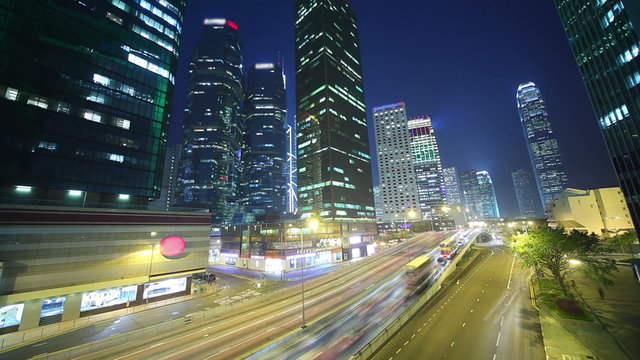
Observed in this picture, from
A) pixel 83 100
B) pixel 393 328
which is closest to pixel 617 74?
pixel 393 328

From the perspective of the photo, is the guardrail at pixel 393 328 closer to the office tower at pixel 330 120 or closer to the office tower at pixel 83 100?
the office tower at pixel 83 100

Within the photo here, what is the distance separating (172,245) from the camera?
46219 mm

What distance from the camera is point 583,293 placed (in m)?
35.7

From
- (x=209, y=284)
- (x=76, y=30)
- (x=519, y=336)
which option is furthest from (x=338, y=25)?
(x=519, y=336)

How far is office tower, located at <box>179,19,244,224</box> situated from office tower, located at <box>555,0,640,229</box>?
598 feet

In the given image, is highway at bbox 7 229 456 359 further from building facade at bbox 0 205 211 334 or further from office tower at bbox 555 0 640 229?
office tower at bbox 555 0 640 229

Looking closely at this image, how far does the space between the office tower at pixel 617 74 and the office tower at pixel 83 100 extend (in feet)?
302

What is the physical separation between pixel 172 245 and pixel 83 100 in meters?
33.8

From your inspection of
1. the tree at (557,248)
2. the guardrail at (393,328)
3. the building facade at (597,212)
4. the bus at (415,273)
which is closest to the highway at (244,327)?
the bus at (415,273)

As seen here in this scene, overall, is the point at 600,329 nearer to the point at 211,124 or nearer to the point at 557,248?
the point at 557,248

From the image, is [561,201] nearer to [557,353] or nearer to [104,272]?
[557,353]

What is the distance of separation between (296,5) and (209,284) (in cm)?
18439

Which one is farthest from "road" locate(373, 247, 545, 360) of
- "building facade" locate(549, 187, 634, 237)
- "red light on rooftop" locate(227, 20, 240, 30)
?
"red light on rooftop" locate(227, 20, 240, 30)

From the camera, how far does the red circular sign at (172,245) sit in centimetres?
4525
